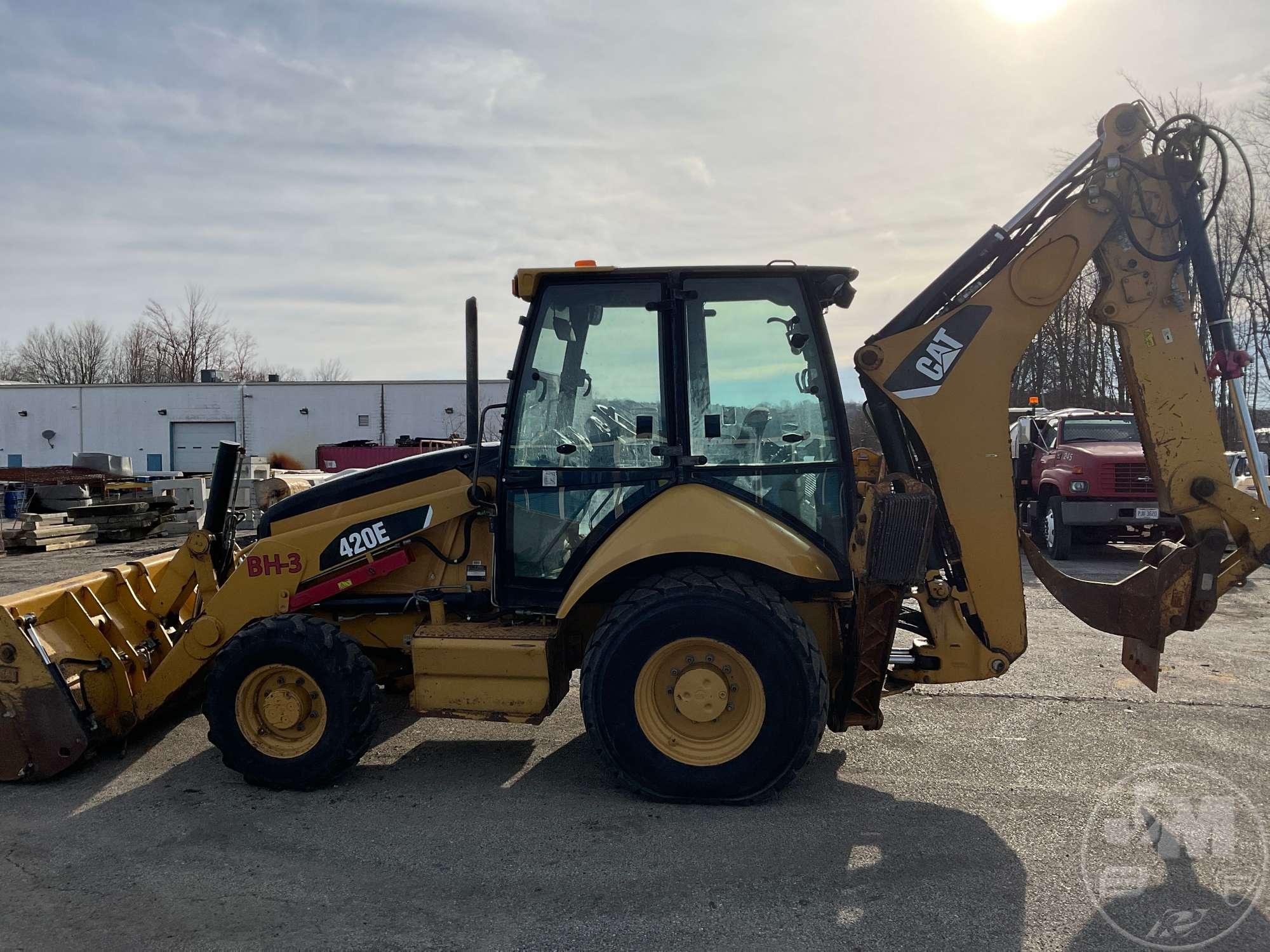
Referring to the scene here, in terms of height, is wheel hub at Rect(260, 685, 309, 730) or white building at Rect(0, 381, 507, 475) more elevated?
white building at Rect(0, 381, 507, 475)

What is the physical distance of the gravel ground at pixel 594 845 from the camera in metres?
3.34

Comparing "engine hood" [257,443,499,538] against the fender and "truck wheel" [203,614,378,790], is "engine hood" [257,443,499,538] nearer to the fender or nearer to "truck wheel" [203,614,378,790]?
"truck wheel" [203,614,378,790]

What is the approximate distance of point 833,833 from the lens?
4.05 m

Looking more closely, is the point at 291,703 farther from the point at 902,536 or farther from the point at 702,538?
the point at 902,536

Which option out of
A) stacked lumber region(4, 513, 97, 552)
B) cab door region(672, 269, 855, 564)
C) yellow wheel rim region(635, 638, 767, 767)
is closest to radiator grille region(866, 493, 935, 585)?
cab door region(672, 269, 855, 564)

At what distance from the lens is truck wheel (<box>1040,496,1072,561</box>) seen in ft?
42.5

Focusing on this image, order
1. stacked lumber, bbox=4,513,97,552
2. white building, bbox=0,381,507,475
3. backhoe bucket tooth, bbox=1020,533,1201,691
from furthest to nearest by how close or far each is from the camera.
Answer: white building, bbox=0,381,507,475
stacked lumber, bbox=4,513,97,552
backhoe bucket tooth, bbox=1020,533,1201,691

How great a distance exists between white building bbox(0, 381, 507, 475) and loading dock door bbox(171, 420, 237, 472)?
0.12 ft

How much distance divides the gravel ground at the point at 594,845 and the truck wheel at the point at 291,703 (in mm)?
168

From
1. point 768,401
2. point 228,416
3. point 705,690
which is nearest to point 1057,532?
Result: point 768,401

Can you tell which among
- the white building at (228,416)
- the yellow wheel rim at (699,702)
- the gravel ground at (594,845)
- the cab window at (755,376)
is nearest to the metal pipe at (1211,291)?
the gravel ground at (594,845)

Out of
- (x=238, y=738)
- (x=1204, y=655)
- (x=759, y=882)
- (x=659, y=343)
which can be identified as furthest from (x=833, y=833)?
(x=1204, y=655)

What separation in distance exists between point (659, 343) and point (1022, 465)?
36.5 feet

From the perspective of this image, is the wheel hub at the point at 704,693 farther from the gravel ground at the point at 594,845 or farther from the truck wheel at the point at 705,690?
the gravel ground at the point at 594,845
